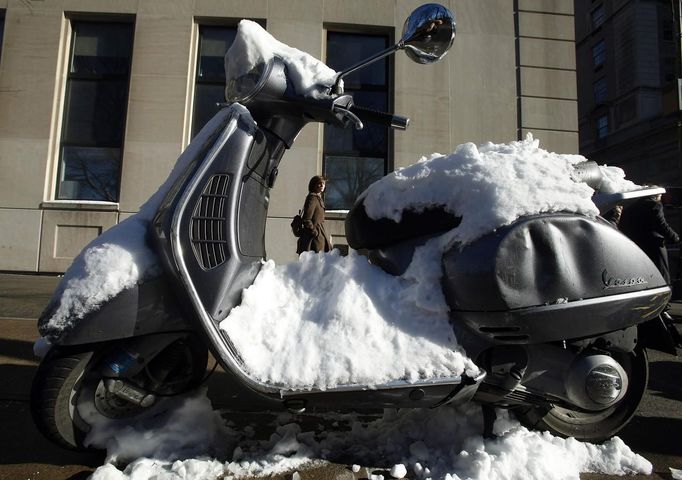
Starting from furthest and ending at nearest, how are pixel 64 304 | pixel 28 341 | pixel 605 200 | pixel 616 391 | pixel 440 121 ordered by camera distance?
pixel 440 121, pixel 28 341, pixel 605 200, pixel 616 391, pixel 64 304

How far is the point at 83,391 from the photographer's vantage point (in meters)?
1.61

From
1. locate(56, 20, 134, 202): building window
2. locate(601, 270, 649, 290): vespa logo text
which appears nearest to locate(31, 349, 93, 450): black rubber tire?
locate(601, 270, 649, 290): vespa logo text

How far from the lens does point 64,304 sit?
1.49m

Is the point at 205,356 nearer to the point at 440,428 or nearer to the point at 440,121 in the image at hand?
the point at 440,428

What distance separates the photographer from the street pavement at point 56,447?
1651mm

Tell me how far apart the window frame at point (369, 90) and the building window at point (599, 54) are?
28775 millimetres

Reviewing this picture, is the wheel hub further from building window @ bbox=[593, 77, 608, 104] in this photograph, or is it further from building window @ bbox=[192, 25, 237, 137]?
building window @ bbox=[593, 77, 608, 104]

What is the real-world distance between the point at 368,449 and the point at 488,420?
0.53 metres

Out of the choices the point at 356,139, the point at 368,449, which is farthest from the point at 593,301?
the point at 356,139

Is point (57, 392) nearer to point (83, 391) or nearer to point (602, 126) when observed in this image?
point (83, 391)

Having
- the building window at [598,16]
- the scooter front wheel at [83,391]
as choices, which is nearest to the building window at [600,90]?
the building window at [598,16]

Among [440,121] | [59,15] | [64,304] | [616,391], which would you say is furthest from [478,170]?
[59,15]

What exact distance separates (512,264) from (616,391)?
2.23 ft

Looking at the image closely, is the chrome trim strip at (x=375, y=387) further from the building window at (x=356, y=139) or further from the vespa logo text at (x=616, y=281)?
the building window at (x=356, y=139)
